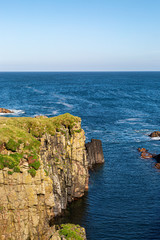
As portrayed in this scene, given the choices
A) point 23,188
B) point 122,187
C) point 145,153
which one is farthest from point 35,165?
point 145,153

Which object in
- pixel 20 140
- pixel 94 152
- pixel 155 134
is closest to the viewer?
pixel 20 140

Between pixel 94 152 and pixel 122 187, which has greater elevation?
pixel 94 152

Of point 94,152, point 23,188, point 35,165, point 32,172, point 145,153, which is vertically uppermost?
point 35,165

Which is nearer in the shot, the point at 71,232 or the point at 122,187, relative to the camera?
the point at 71,232

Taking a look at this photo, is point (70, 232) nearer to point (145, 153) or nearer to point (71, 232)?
point (71, 232)

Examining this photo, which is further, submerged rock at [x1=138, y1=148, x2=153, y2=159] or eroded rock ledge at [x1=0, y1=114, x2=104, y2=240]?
submerged rock at [x1=138, y1=148, x2=153, y2=159]

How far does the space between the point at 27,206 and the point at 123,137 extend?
61476 millimetres

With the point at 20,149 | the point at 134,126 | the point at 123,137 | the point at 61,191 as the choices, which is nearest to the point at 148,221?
the point at 61,191

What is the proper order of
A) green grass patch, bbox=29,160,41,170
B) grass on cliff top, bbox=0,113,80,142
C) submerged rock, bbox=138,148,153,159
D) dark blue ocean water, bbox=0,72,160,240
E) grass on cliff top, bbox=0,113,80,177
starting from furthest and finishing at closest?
submerged rock, bbox=138,148,153,159, dark blue ocean water, bbox=0,72,160,240, grass on cliff top, bbox=0,113,80,142, green grass patch, bbox=29,160,41,170, grass on cliff top, bbox=0,113,80,177

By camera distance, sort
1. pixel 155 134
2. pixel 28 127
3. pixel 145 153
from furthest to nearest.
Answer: pixel 155 134 < pixel 145 153 < pixel 28 127

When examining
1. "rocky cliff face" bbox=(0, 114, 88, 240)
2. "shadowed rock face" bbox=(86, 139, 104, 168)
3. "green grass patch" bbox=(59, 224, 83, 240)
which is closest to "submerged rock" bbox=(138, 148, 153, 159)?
"shadowed rock face" bbox=(86, 139, 104, 168)

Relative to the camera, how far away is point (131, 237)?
38406 mm

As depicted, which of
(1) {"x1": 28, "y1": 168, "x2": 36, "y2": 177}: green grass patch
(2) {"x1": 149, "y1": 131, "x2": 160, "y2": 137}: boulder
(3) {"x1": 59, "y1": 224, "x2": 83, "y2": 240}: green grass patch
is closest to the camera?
(1) {"x1": 28, "y1": 168, "x2": 36, "y2": 177}: green grass patch

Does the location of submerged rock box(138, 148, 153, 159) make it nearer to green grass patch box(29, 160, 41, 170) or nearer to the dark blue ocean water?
the dark blue ocean water
